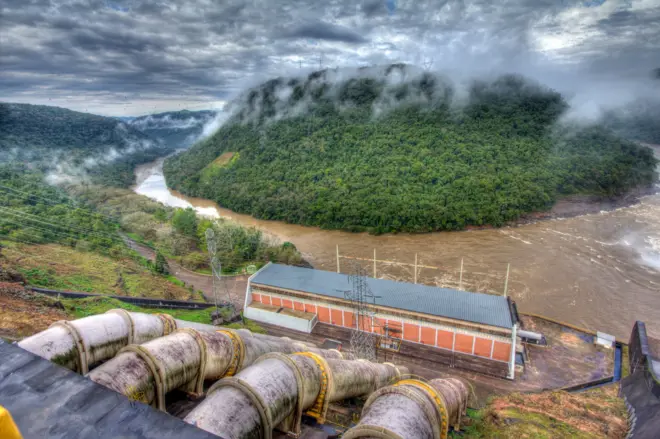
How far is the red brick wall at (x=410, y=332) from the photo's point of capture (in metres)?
21.9

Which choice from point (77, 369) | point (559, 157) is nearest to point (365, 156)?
point (559, 157)

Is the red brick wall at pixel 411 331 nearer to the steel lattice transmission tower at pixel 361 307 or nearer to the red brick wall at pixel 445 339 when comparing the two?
the red brick wall at pixel 445 339

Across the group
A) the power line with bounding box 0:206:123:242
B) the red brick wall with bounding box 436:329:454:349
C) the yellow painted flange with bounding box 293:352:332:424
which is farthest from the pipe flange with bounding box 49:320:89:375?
the power line with bounding box 0:206:123:242

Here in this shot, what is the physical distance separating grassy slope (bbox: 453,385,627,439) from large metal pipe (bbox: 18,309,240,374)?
8237 millimetres

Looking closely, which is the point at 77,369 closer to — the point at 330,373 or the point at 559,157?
the point at 330,373

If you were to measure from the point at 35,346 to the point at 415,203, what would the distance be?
4544 centimetres

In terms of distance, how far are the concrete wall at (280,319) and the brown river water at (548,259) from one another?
12278 mm

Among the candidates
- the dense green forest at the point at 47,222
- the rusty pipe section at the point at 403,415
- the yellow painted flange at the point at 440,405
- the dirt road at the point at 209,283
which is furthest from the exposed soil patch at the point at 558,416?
the dense green forest at the point at 47,222

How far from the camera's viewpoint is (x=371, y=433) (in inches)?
163

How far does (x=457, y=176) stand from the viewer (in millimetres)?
54594

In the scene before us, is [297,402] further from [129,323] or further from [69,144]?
[69,144]

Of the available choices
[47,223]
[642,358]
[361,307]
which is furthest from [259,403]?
[47,223]

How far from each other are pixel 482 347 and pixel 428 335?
303cm

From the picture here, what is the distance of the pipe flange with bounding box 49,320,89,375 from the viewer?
18.3 ft
